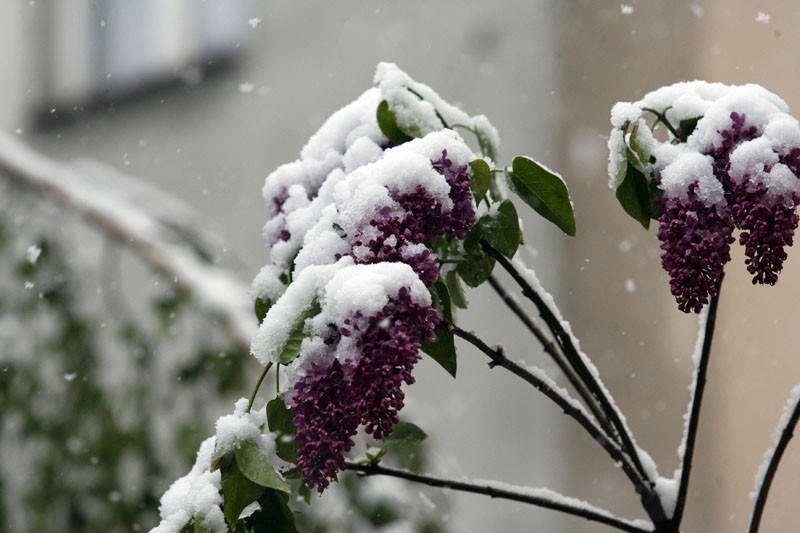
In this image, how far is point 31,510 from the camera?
1.67 meters

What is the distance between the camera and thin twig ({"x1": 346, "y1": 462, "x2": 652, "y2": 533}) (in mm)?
622

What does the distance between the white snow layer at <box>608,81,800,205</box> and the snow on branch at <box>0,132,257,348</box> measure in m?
1.00

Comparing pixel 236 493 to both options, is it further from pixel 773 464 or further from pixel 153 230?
pixel 153 230

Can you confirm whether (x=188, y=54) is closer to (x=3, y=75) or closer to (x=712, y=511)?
(x=3, y=75)

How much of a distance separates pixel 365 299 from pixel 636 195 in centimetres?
20

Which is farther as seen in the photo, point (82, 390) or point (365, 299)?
point (82, 390)

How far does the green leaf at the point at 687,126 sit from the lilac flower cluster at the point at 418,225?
5.7 inches

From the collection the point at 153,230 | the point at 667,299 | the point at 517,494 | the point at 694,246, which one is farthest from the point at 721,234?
the point at 667,299

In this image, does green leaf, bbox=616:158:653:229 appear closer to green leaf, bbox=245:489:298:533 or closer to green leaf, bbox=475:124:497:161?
green leaf, bbox=475:124:497:161

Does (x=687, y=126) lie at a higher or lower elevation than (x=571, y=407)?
higher

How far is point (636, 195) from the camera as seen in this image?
0.57 meters

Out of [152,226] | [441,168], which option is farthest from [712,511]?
[441,168]

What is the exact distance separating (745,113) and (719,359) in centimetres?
165

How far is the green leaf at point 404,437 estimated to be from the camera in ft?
2.14
